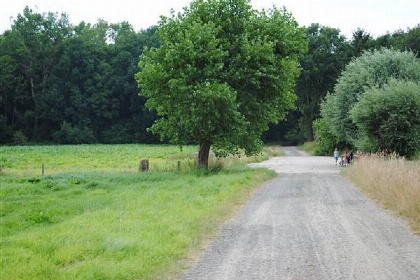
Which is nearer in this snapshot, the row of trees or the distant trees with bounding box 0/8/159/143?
the row of trees

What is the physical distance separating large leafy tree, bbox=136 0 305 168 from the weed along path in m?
9.77

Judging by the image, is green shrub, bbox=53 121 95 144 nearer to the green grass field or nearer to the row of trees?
the row of trees

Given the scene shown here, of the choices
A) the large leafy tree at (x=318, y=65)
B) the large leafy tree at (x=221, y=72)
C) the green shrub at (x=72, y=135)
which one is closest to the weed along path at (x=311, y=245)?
the large leafy tree at (x=221, y=72)

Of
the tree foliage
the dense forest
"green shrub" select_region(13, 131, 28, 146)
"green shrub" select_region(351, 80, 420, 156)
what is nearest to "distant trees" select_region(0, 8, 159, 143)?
the dense forest

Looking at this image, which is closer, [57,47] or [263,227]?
[263,227]

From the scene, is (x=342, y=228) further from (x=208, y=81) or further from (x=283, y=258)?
(x=208, y=81)

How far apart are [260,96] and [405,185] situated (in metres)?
13.9

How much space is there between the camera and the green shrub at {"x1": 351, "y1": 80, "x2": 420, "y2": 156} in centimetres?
2788

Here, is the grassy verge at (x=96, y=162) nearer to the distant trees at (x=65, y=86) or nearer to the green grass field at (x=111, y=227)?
the green grass field at (x=111, y=227)

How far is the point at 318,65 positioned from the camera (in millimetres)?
74250

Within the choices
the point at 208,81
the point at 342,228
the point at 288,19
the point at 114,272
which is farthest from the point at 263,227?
the point at 288,19

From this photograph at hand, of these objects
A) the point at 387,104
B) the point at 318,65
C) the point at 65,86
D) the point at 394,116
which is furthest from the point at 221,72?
the point at 65,86

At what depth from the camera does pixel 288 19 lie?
27141mm

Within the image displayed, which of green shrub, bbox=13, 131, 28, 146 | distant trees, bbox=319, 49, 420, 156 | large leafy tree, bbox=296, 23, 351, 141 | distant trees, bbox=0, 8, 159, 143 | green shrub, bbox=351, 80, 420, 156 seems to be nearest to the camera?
green shrub, bbox=351, 80, 420, 156
